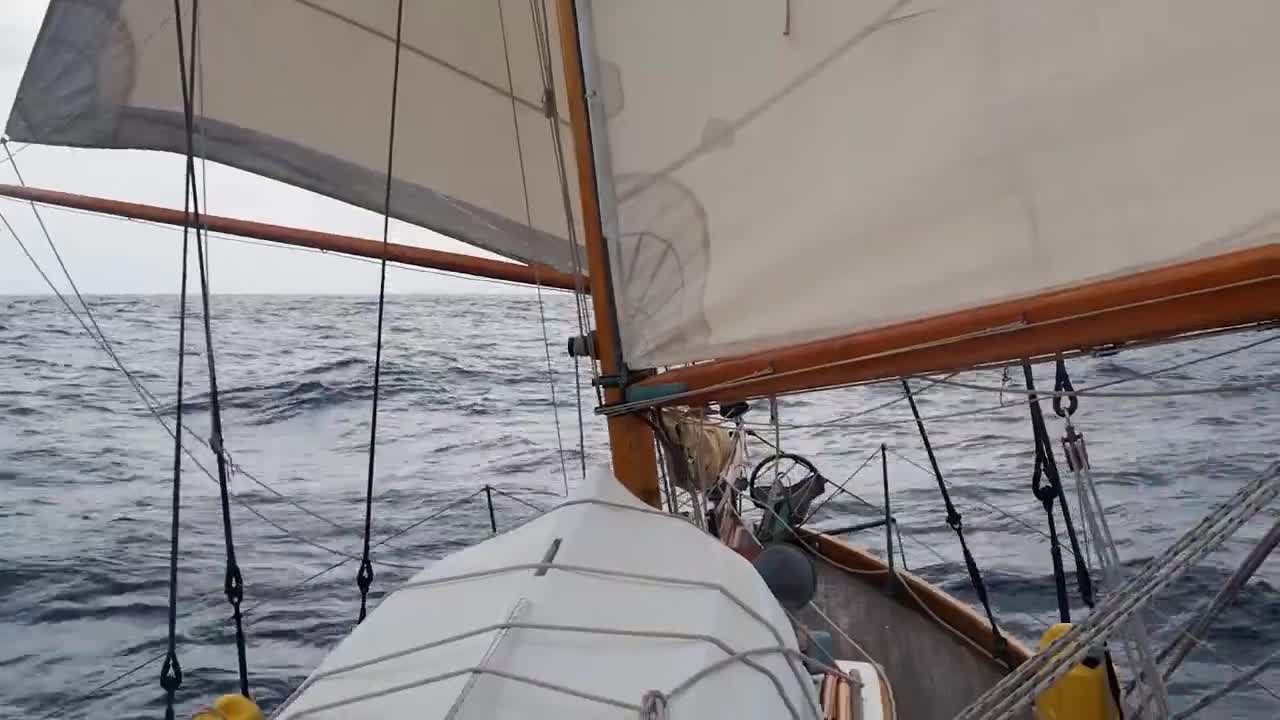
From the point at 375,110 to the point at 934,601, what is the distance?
3.60 metres

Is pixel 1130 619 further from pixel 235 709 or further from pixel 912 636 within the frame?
pixel 912 636

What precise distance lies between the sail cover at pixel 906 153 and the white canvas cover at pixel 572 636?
667mm

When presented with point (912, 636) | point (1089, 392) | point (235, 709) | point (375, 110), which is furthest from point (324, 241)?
point (1089, 392)

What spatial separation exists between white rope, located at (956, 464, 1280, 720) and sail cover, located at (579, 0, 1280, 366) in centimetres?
63

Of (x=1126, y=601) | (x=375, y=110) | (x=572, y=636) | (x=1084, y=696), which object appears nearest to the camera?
(x=572, y=636)

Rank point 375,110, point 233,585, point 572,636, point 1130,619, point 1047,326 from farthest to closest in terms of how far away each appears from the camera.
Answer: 1. point 375,110
2. point 233,585
3. point 1130,619
4. point 1047,326
5. point 572,636

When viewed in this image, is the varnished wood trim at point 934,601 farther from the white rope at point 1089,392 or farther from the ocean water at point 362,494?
the white rope at point 1089,392

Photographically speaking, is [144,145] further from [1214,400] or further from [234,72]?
[1214,400]

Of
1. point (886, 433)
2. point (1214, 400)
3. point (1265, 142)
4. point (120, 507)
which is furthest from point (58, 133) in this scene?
point (1214, 400)

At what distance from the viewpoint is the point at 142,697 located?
5348 mm

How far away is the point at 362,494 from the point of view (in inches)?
390

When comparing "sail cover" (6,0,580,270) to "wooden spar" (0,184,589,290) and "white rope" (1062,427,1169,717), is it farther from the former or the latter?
"white rope" (1062,427,1169,717)

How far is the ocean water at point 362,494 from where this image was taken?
18.9 ft

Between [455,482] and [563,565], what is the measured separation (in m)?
8.90
